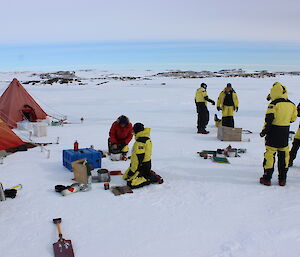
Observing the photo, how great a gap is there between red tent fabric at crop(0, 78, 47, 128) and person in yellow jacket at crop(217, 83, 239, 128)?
7.16 metres

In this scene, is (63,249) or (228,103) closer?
(63,249)

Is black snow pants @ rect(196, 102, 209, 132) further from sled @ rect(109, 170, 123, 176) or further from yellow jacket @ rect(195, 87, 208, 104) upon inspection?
sled @ rect(109, 170, 123, 176)

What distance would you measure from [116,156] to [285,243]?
14.0 feet

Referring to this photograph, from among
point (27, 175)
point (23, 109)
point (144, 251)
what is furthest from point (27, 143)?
point (144, 251)

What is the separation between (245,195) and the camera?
5262mm

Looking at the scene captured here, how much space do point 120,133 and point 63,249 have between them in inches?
163

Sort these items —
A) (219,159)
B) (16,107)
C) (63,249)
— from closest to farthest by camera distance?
1. (63,249)
2. (219,159)
3. (16,107)

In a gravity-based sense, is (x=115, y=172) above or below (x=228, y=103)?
below

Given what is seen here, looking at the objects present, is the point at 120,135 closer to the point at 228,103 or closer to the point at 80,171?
the point at 80,171

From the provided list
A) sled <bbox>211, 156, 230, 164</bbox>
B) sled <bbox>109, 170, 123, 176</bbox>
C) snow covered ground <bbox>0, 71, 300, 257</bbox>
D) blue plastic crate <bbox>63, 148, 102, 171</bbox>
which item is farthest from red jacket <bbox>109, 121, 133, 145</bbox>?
sled <bbox>211, 156, 230, 164</bbox>

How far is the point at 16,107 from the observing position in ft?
38.3

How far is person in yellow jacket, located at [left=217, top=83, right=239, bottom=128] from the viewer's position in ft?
31.2

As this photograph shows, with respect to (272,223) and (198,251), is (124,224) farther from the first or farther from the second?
(272,223)

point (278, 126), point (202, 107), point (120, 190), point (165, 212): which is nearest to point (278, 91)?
point (278, 126)
